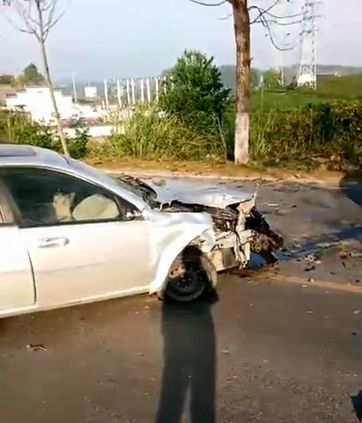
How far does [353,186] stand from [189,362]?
9.52 meters

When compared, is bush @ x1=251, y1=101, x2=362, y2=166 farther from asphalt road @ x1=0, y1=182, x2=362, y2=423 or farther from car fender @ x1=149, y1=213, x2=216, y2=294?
car fender @ x1=149, y1=213, x2=216, y2=294

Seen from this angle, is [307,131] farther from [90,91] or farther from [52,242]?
[52,242]

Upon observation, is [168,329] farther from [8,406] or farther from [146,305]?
[8,406]

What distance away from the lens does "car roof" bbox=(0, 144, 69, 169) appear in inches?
220

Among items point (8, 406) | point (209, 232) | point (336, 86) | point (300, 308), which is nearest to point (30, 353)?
point (8, 406)

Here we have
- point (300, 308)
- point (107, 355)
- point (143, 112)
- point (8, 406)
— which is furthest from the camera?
point (143, 112)

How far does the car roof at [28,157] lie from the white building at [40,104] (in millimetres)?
13762

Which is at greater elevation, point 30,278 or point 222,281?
point 30,278

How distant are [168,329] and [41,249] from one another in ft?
4.22

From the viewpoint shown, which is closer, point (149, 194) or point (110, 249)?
point (110, 249)

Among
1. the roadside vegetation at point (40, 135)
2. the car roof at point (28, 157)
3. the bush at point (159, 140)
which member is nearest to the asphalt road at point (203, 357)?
the car roof at point (28, 157)

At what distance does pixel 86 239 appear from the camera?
5.62 meters

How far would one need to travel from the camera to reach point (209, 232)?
639 centimetres

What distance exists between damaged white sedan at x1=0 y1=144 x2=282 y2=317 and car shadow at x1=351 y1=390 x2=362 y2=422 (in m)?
2.12
